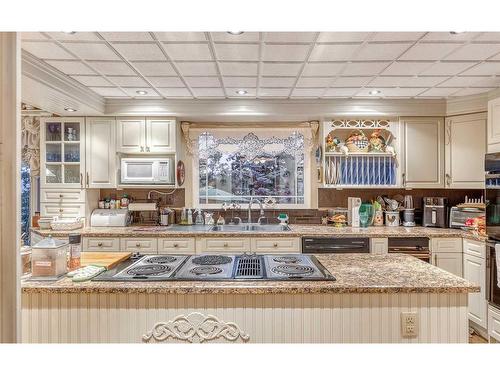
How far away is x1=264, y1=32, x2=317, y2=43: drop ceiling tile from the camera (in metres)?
2.16

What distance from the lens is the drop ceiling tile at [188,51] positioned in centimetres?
233

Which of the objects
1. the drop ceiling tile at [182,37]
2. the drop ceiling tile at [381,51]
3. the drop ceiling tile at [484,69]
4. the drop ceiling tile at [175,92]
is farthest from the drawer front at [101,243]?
the drop ceiling tile at [484,69]

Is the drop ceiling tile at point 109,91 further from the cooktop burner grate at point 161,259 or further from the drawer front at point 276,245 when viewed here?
the drawer front at point 276,245

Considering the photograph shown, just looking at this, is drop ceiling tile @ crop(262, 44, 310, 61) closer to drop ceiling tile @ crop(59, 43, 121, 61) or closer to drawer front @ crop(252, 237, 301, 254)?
drop ceiling tile @ crop(59, 43, 121, 61)

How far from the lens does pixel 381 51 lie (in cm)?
246

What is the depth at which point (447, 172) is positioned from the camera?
3.85 m

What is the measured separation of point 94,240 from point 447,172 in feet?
13.5

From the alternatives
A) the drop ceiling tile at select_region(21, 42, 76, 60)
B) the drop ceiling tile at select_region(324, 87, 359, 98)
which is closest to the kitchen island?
the drop ceiling tile at select_region(21, 42, 76, 60)

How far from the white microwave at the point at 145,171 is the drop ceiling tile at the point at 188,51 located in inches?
65.1

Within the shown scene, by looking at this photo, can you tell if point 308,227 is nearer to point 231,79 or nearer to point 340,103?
point 340,103

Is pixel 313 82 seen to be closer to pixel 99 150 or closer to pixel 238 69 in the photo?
pixel 238 69

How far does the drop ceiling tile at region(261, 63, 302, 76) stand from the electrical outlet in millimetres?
2005

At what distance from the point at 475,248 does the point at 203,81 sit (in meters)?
3.19
